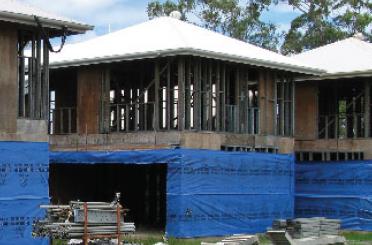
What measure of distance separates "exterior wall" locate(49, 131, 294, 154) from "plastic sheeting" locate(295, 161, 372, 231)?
7.01ft

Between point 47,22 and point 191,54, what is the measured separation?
496 cm

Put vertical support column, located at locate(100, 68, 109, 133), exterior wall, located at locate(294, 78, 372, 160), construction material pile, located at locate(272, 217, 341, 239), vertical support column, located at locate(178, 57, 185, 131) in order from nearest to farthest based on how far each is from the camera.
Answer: construction material pile, located at locate(272, 217, 341, 239) < vertical support column, located at locate(178, 57, 185, 131) < vertical support column, located at locate(100, 68, 109, 133) < exterior wall, located at locate(294, 78, 372, 160)

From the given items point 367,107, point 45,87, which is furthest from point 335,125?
point 45,87

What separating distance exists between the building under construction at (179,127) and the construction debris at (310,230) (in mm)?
2944

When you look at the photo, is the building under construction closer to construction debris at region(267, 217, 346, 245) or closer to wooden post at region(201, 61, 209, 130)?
wooden post at region(201, 61, 209, 130)

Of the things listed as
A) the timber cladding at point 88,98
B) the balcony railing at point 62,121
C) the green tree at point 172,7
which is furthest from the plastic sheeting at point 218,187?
the green tree at point 172,7

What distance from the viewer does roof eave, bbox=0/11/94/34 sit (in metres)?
18.9

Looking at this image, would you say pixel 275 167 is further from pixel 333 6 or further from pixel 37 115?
pixel 333 6

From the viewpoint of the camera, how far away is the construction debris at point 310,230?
21.9 meters

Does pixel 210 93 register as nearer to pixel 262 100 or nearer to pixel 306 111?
pixel 262 100

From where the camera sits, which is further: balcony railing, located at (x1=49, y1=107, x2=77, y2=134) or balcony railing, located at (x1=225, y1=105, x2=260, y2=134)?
balcony railing, located at (x1=49, y1=107, x2=77, y2=134)

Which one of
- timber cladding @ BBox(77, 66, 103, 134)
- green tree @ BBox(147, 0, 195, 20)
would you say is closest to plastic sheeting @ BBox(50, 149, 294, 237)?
timber cladding @ BBox(77, 66, 103, 134)

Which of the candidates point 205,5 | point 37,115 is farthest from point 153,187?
point 205,5

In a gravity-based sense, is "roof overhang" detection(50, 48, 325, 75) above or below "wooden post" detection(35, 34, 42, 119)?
above
